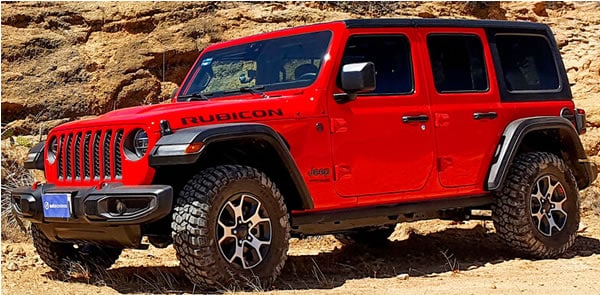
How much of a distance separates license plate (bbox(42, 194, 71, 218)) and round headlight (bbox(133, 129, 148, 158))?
498 mm

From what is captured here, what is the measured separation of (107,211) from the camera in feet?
16.6

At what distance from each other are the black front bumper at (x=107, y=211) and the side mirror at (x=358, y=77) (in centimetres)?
147

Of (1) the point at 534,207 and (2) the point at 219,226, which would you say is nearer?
(2) the point at 219,226

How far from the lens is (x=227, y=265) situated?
519 cm

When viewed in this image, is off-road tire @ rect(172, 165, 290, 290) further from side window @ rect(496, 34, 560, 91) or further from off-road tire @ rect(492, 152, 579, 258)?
side window @ rect(496, 34, 560, 91)

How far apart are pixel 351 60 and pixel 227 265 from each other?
71.2 inches

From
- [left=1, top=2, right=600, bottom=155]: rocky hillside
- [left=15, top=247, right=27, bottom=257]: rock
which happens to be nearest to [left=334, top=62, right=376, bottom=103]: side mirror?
[left=15, top=247, right=27, bottom=257]: rock

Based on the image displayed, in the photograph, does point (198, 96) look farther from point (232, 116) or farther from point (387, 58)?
point (387, 58)

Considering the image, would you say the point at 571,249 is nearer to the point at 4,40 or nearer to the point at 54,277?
the point at 54,277

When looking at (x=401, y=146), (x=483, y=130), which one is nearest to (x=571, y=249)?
(x=483, y=130)

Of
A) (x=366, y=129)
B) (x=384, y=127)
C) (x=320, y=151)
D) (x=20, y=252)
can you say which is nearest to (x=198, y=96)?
(x=320, y=151)

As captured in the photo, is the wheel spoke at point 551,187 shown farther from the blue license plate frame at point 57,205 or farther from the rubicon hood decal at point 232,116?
the blue license plate frame at point 57,205

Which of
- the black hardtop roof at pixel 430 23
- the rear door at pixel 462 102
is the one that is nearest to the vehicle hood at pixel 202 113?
the black hardtop roof at pixel 430 23

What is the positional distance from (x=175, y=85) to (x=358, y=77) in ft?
22.4
